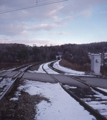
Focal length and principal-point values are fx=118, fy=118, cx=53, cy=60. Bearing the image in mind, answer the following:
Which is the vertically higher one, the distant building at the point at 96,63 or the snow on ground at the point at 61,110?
the distant building at the point at 96,63

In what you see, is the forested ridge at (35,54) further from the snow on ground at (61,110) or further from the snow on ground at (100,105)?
the snow on ground at (61,110)

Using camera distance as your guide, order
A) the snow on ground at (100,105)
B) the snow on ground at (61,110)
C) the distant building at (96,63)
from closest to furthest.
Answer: the snow on ground at (61,110) < the snow on ground at (100,105) < the distant building at (96,63)

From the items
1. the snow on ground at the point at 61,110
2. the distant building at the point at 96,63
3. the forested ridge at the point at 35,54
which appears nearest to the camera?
the snow on ground at the point at 61,110

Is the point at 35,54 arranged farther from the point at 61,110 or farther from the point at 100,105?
the point at 61,110

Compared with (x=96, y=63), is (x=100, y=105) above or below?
below

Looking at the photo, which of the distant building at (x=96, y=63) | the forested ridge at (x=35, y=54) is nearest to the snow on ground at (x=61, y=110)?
the distant building at (x=96, y=63)

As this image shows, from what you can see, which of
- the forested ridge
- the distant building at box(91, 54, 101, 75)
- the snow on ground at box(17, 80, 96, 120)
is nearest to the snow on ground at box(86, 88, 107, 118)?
the snow on ground at box(17, 80, 96, 120)

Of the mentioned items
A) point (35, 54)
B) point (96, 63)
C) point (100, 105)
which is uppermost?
point (35, 54)

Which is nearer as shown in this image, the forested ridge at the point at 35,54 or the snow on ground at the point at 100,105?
the snow on ground at the point at 100,105

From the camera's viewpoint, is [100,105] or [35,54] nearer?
[100,105]

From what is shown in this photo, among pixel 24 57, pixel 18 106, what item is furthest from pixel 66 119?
pixel 24 57

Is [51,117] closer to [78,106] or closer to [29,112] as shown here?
[29,112]

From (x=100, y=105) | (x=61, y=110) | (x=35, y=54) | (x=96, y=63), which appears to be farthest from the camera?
(x=35, y=54)

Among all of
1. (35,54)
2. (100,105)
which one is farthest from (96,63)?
(35,54)
